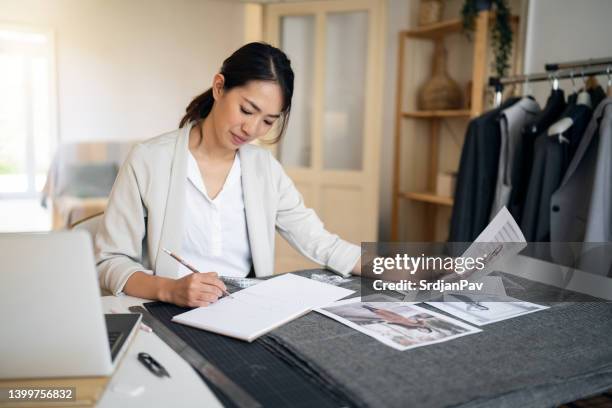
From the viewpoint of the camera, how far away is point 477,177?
2.63 m

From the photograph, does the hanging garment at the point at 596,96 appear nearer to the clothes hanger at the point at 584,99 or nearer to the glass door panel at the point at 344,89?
the clothes hanger at the point at 584,99

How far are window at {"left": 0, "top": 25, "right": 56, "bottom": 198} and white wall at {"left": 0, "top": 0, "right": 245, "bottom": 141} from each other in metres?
0.14

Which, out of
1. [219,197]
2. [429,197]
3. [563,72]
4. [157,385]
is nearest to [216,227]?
[219,197]

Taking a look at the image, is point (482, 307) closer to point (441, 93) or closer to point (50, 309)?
point (50, 309)

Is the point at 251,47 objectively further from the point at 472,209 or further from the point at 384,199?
the point at 384,199

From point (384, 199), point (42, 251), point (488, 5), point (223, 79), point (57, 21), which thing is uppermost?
point (57, 21)

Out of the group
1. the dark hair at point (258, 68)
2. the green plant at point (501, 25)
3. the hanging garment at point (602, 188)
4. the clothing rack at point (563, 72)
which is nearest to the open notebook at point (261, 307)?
the dark hair at point (258, 68)

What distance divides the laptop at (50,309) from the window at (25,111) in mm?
6121

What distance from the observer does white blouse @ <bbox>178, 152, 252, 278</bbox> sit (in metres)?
1.65

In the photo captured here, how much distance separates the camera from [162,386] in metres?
0.87

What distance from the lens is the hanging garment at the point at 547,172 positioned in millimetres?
2174

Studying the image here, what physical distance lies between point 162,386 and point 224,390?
10cm

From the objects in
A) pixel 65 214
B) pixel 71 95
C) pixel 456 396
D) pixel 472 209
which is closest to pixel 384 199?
pixel 472 209

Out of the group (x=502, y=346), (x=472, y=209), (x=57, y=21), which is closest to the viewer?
(x=502, y=346)
